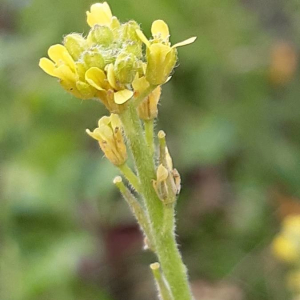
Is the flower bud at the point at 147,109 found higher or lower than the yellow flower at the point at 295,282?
higher

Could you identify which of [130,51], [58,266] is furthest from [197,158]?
[130,51]

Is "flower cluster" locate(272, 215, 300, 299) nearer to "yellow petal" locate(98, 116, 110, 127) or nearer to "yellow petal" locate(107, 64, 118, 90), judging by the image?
"yellow petal" locate(98, 116, 110, 127)

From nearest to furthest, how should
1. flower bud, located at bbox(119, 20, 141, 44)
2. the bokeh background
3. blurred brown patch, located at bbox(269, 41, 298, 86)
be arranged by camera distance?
1. flower bud, located at bbox(119, 20, 141, 44)
2. the bokeh background
3. blurred brown patch, located at bbox(269, 41, 298, 86)

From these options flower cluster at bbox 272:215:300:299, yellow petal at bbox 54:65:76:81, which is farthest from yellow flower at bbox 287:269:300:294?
yellow petal at bbox 54:65:76:81

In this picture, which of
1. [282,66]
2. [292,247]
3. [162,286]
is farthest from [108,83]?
[282,66]

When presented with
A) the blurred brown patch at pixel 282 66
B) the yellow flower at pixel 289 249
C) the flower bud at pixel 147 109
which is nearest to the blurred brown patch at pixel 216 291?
the yellow flower at pixel 289 249

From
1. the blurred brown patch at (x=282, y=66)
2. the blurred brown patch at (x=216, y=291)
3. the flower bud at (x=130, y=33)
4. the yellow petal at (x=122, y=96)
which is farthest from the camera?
the blurred brown patch at (x=282, y=66)

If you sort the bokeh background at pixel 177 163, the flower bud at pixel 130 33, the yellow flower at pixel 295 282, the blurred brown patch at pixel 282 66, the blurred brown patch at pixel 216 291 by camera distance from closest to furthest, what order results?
1. the flower bud at pixel 130 33
2. the yellow flower at pixel 295 282
3. the blurred brown patch at pixel 216 291
4. the bokeh background at pixel 177 163
5. the blurred brown patch at pixel 282 66

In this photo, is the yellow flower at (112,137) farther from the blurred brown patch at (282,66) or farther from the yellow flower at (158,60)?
the blurred brown patch at (282,66)

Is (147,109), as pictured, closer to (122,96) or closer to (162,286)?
(122,96)
